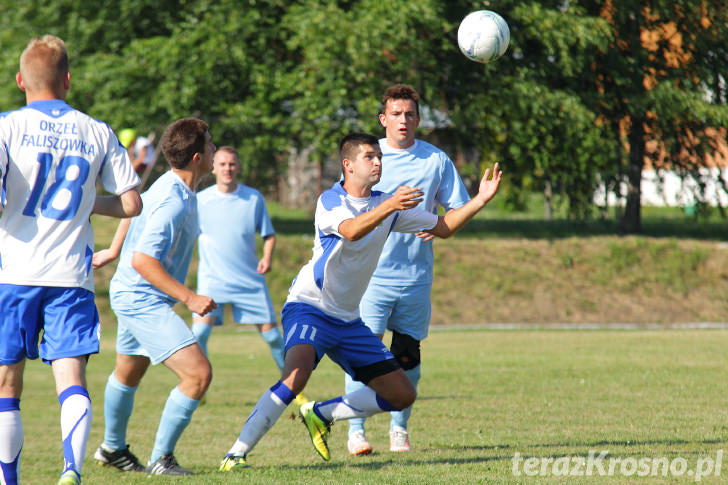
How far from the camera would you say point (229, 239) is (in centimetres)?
1018

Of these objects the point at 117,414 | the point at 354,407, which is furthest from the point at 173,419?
the point at 354,407

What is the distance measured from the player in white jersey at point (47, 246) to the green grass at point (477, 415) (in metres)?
1.15

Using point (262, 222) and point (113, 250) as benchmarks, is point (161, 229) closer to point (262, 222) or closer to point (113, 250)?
point (113, 250)

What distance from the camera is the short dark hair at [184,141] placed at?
6.00 metres

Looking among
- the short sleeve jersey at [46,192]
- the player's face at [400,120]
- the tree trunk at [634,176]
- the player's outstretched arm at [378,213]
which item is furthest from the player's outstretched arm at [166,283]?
the tree trunk at [634,176]

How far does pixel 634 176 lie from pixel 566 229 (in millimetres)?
3439

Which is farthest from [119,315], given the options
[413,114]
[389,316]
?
[413,114]

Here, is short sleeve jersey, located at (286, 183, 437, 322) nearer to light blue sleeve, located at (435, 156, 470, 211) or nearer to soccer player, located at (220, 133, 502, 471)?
soccer player, located at (220, 133, 502, 471)

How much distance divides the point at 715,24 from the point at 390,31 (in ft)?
28.0

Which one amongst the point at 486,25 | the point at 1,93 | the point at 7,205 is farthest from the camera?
the point at 1,93

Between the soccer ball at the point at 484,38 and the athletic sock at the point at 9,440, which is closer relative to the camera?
the athletic sock at the point at 9,440

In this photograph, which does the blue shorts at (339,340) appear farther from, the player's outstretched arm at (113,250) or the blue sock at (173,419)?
the player's outstretched arm at (113,250)

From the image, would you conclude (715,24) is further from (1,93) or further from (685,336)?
(1,93)

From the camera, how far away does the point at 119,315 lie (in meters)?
6.02
